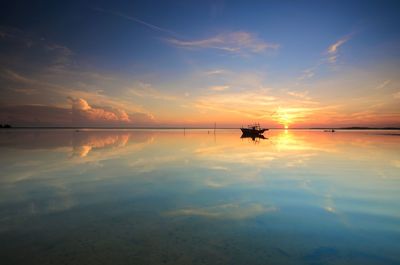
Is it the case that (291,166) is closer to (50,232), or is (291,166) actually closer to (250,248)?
(250,248)

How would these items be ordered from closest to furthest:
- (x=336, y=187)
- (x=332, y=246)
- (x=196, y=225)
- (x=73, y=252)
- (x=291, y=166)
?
(x=73, y=252)
(x=332, y=246)
(x=196, y=225)
(x=336, y=187)
(x=291, y=166)

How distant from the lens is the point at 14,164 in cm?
2203

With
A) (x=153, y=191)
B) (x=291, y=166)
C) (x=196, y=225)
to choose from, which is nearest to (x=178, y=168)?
(x=153, y=191)

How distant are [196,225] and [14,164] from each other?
65.9ft

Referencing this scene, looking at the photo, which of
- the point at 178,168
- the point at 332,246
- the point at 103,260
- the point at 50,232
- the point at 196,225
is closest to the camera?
the point at 103,260

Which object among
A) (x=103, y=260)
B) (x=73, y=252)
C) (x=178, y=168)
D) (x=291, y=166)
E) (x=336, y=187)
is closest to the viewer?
(x=103, y=260)

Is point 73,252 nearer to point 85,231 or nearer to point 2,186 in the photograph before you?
point 85,231

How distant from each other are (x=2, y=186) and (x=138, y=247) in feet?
38.6

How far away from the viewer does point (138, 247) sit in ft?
24.2

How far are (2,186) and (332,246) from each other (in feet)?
54.0

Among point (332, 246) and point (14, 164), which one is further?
point (14, 164)

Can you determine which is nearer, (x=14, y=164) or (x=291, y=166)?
(x=14, y=164)

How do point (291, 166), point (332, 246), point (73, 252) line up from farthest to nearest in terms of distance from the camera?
point (291, 166), point (332, 246), point (73, 252)

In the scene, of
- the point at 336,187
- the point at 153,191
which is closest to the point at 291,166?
the point at 336,187
